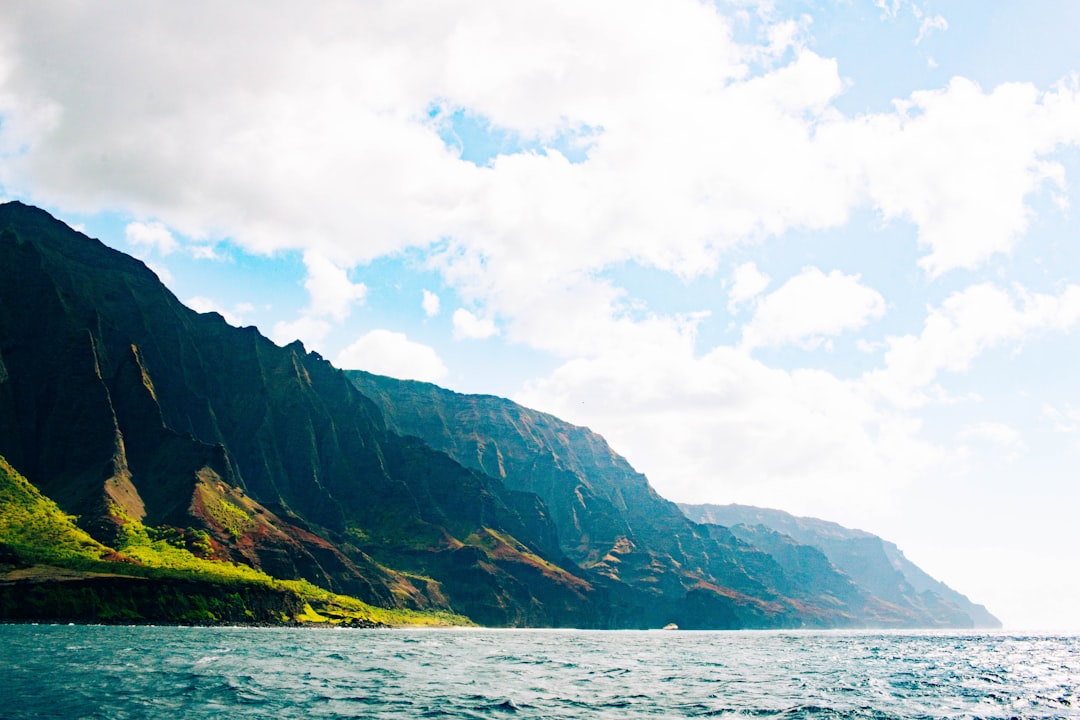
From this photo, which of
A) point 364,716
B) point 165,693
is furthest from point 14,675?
point 364,716

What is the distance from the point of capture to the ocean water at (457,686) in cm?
5594

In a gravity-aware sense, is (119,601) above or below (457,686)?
below

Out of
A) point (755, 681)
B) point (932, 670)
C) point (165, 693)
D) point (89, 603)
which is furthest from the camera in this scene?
point (89, 603)

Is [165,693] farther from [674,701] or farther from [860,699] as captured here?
[860,699]

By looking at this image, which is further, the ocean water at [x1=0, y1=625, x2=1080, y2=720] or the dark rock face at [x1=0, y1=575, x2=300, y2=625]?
the dark rock face at [x1=0, y1=575, x2=300, y2=625]

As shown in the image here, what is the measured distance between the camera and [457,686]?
74.0 m

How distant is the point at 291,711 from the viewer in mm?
54500

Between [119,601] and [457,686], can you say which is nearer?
[457,686]

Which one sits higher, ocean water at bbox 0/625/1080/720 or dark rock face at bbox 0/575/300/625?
ocean water at bbox 0/625/1080/720

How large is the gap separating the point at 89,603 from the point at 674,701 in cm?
14489

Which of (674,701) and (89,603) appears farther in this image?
(89,603)

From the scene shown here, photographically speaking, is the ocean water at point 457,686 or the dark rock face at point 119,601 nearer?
the ocean water at point 457,686

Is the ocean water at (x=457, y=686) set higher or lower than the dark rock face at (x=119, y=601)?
higher

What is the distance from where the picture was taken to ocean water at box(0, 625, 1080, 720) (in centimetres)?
5594
